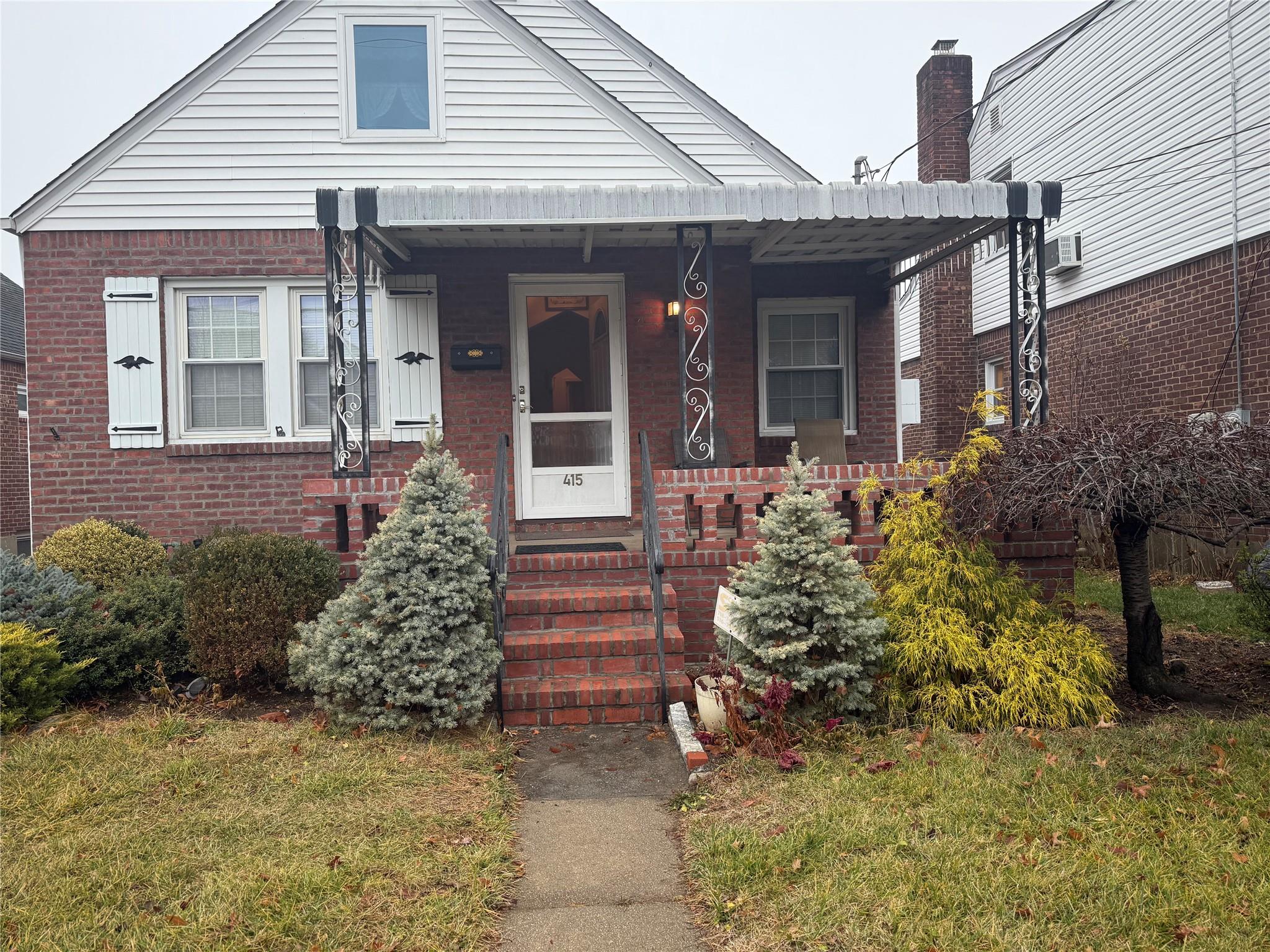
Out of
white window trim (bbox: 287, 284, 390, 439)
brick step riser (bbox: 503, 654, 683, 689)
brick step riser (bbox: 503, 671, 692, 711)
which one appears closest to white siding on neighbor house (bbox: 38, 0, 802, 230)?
white window trim (bbox: 287, 284, 390, 439)

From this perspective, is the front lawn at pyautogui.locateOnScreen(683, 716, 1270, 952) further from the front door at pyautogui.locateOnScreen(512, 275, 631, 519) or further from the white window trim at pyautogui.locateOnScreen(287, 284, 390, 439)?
the white window trim at pyautogui.locateOnScreen(287, 284, 390, 439)

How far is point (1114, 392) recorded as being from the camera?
12164mm

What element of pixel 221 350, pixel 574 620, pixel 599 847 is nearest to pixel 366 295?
pixel 221 350

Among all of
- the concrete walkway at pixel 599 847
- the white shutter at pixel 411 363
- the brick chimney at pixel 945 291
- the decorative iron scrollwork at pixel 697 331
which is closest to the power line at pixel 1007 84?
the brick chimney at pixel 945 291

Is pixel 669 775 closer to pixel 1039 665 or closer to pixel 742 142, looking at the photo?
pixel 1039 665

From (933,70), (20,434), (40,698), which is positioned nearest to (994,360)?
(933,70)

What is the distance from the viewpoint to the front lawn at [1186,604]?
24.1 ft

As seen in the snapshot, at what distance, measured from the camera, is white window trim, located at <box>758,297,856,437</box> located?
30.7ft

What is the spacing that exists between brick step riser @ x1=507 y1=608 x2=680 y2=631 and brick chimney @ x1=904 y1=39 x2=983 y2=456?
10624 millimetres

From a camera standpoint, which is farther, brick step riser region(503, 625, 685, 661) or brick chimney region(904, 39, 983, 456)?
brick chimney region(904, 39, 983, 456)

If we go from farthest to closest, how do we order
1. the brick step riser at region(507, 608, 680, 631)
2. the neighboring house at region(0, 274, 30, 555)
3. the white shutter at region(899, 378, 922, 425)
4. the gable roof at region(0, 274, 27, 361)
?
the gable roof at region(0, 274, 27, 361)
the neighboring house at region(0, 274, 30, 555)
the white shutter at region(899, 378, 922, 425)
the brick step riser at region(507, 608, 680, 631)

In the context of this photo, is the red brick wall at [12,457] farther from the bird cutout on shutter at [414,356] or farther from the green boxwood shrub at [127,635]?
the green boxwood shrub at [127,635]

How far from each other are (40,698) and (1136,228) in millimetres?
12808

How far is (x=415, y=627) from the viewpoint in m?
4.98
